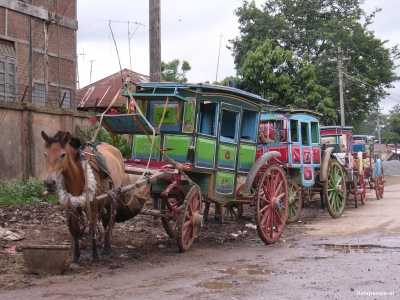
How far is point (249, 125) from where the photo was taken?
9727 millimetres

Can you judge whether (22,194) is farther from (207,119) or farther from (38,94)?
(38,94)

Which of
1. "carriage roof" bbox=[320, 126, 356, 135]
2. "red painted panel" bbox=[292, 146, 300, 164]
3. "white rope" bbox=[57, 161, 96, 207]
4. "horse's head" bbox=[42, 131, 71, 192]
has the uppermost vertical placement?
"carriage roof" bbox=[320, 126, 356, 135]

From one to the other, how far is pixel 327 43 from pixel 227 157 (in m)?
24.2

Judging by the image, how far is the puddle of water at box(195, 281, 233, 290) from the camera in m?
5.89

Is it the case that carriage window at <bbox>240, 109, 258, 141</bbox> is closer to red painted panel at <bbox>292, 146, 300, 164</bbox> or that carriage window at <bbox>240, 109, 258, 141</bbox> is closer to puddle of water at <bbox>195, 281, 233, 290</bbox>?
red painted panel at <bbox>292, 146, 300, 164</bbox>

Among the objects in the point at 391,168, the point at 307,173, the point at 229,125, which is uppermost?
the point at 229,125

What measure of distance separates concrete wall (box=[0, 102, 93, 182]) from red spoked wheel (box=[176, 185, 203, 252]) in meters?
7.42

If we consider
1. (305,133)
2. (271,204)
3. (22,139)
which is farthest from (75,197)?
(22,139)

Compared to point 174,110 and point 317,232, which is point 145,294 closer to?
point 174,110

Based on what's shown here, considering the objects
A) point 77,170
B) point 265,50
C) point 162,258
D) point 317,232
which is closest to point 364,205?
point 317,232

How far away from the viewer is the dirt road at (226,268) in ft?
18.4

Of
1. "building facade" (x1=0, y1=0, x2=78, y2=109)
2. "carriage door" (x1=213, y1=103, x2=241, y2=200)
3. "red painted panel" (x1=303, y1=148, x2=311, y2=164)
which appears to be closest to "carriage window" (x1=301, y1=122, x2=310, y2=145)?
"red painted panel" (x1=303, y1=148, x2=311, y2=164)

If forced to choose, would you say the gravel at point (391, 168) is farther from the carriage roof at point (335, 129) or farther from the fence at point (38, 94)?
the fence at point (38, 94)

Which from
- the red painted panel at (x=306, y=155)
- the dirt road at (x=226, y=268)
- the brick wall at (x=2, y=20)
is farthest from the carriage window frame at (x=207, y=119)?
the brick wall at (x=2, y=20)
